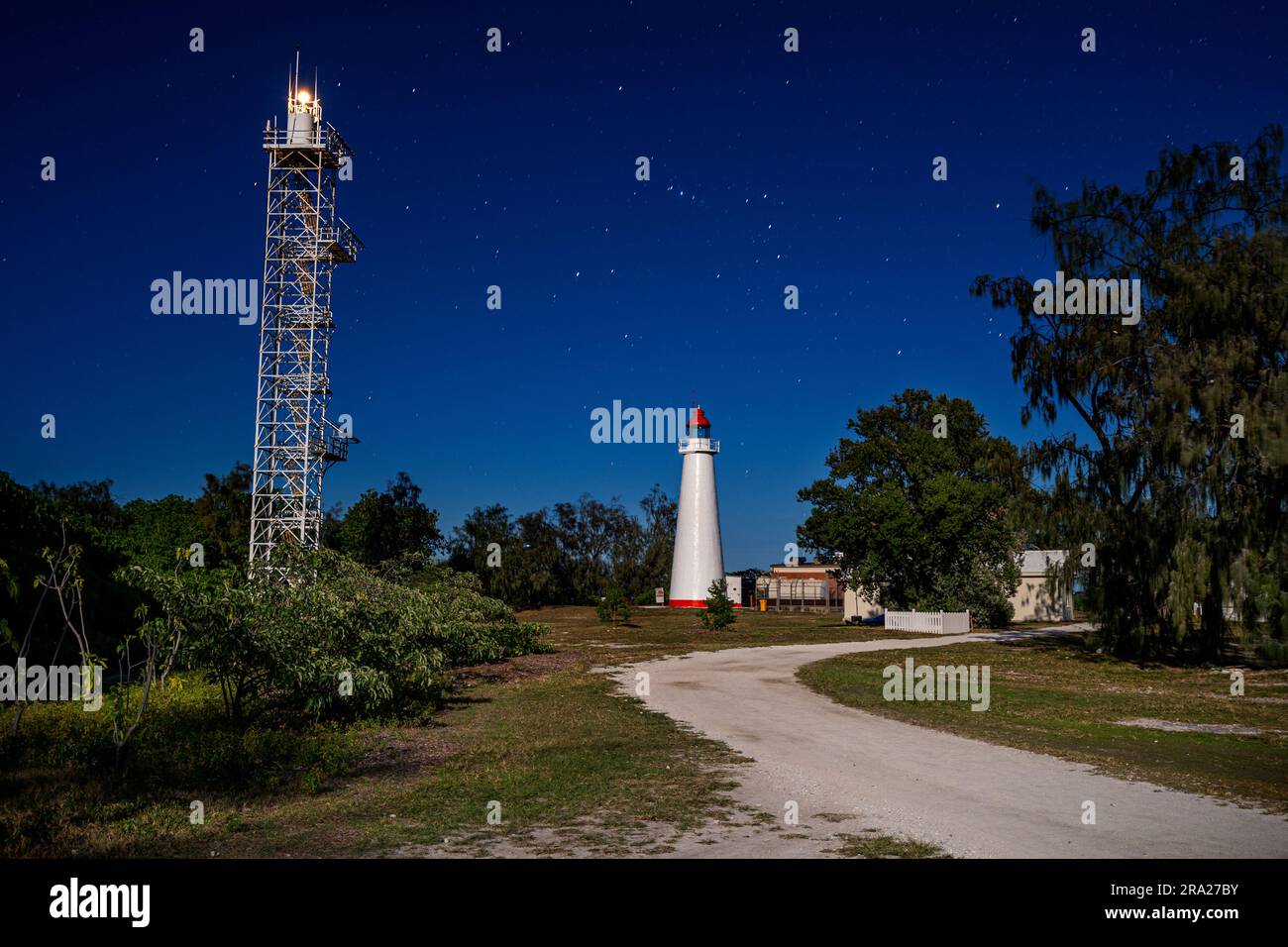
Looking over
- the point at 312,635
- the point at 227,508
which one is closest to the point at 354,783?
the point at 312,635

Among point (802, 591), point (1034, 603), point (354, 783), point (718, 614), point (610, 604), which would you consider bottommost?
point (802, 591)

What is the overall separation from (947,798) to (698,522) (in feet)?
162

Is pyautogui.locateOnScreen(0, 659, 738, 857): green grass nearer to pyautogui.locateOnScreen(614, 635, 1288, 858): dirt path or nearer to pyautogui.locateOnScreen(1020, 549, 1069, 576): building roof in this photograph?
pyautogui.locateOnScreen(614, 635, 1288, 858): dirt path

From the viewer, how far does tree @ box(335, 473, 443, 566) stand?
4212 cm

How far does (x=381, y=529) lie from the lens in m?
43.6

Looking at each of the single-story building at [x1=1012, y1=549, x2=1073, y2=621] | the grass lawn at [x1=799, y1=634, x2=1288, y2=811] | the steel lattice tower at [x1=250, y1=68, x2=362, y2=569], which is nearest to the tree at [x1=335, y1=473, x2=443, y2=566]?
the steel lattice tower at [x1=250, y1=68, x2=362, y2=569]

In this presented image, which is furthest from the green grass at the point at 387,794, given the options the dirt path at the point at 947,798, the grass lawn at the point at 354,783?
the dirt path at the point at 947,798

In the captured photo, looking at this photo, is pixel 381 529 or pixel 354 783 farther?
pixel 381 529

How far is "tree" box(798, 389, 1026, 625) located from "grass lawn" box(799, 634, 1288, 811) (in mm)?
12202

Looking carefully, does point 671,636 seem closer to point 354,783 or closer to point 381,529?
point 381,529

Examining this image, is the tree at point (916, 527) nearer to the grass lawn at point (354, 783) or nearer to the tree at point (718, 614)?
the tree at point (718, 614)

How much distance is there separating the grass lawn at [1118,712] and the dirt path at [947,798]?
823 millimetres
